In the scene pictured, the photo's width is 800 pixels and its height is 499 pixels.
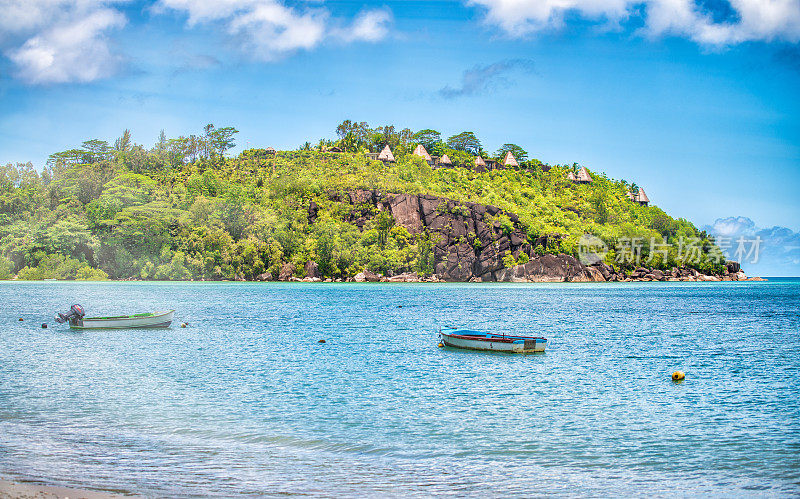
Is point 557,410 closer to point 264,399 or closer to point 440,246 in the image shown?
point 264,399

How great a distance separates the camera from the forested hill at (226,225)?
463 feet

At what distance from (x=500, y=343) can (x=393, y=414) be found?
56.9 feet

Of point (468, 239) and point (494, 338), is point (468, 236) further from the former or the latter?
point (494, 338)

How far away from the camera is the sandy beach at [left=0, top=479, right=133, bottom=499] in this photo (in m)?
13.7

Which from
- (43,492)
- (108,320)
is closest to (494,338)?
(43,492)

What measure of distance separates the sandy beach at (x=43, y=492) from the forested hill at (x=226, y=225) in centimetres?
13091

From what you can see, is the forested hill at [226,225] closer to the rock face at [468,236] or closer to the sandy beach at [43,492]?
the rock face at [468,236]

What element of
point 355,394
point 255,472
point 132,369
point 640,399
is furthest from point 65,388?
point 640,399

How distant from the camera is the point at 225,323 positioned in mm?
56594

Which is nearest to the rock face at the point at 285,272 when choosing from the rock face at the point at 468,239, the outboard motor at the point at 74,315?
the rock face at the point at 468,239

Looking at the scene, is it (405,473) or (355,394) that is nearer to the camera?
(405,473)

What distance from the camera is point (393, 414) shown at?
2342 cm

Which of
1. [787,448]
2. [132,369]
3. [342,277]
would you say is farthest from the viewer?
[342,277]

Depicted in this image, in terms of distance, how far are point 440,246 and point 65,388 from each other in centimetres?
13115
